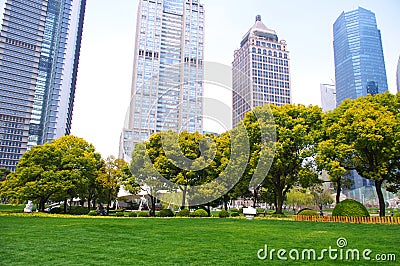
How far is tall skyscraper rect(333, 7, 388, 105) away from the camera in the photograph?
155 m

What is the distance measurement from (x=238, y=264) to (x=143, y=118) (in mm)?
107633

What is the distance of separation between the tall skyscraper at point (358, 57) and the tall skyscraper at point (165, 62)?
82485 millimetres

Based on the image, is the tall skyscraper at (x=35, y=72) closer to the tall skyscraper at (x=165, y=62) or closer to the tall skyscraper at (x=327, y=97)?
the tall skyscraper at (x=165, y=62)

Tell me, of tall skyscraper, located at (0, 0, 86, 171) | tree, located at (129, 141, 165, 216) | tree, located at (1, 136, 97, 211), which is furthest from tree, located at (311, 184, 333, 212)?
tall skyscraper, located at (0, 0, 86, 171)

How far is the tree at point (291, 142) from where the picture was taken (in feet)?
75.5

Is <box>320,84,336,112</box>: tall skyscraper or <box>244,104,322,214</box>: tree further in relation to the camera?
<box>320,84,336,112</box>: tall skyscraper

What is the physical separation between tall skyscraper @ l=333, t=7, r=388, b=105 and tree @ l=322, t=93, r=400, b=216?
14545 centimetres

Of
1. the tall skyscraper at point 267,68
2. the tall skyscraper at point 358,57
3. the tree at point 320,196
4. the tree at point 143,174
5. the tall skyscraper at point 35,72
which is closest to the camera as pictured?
the tree at point 143,174

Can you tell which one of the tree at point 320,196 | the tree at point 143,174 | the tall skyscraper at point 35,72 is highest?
the tall skyscraper at point 35,72

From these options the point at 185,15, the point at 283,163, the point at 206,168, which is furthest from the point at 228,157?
the point at 185,15

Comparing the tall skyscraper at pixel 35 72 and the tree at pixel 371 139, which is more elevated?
the tall skyscraper at pixel 35 72

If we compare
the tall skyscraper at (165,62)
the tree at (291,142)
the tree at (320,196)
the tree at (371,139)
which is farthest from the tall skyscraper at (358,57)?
the tree at (371,139)

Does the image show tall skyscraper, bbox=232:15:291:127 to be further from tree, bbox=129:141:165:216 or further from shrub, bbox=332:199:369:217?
shrub, bbox=332:199:369:217

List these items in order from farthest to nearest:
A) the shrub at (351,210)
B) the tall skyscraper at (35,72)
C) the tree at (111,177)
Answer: the tall skyscraper at (35,72), the tree at (111,177), the shrub at (351,210)
